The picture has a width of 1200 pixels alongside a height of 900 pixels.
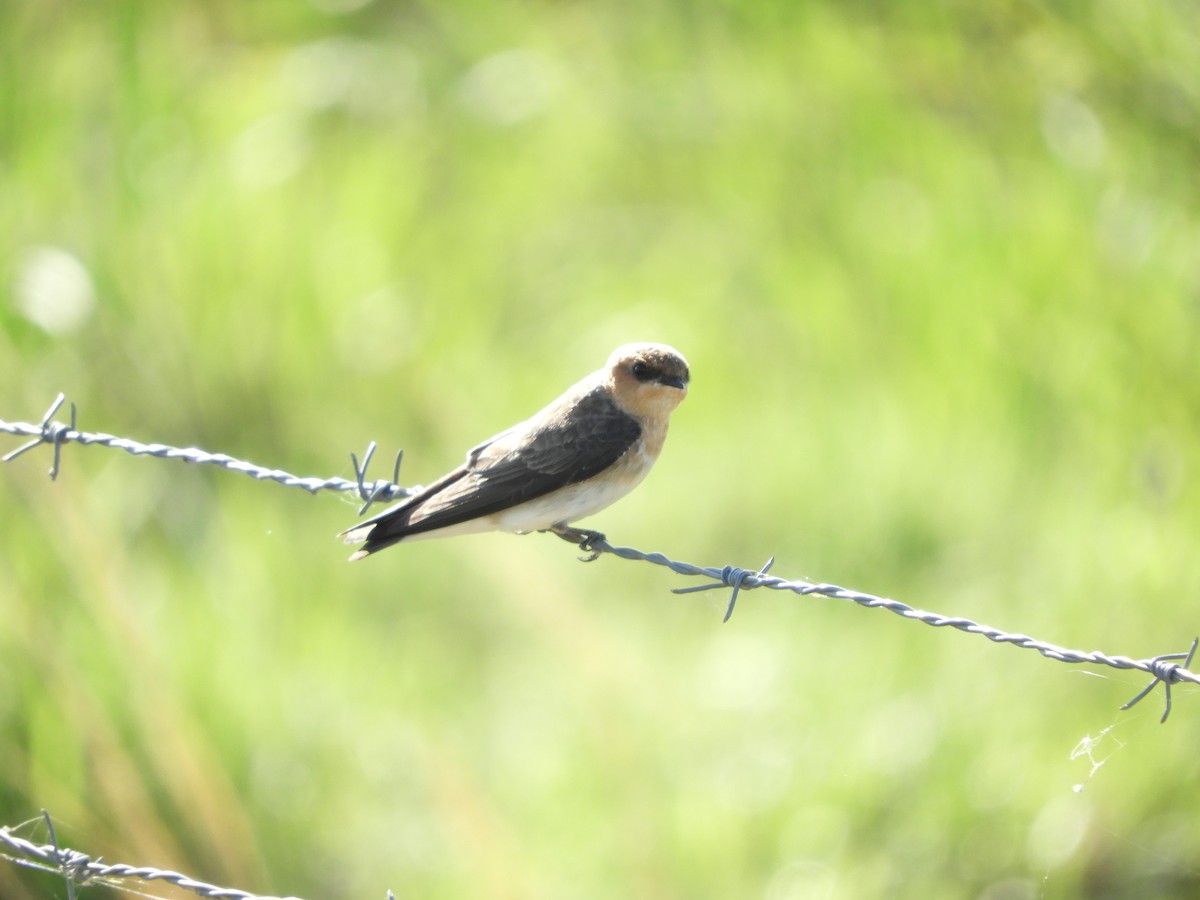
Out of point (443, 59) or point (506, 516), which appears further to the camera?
point (443, 59)

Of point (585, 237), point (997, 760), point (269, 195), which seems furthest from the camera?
point (585, 237)

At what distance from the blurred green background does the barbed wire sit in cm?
121

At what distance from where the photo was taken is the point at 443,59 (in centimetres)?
785

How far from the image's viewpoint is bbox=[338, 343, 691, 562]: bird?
11.0ft

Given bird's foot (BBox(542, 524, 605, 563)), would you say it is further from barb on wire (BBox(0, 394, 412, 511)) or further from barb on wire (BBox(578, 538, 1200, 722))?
barb on wire (BBox(578, 538, 1200, 722))

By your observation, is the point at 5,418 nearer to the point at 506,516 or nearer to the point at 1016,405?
the point at 506,516

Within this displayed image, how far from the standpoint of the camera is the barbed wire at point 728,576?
238 centimetres

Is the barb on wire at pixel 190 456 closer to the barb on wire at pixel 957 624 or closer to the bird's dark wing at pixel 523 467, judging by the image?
the bird's dark wing at pixel 523 467

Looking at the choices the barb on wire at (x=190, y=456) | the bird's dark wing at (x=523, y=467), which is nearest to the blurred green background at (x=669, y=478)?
the barb on wire at (x=190, y=456)

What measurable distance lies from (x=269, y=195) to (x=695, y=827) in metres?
4.06

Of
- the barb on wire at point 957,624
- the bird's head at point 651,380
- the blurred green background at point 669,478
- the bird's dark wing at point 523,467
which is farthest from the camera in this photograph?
the blurred green background at point 669,478

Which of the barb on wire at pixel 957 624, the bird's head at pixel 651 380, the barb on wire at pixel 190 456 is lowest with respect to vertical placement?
the barb on wire at pixel 957 624

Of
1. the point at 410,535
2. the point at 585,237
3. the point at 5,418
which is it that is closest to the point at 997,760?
the point at 410,535

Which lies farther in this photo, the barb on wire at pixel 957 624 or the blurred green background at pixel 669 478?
the blurred green background at pixel 669 478
